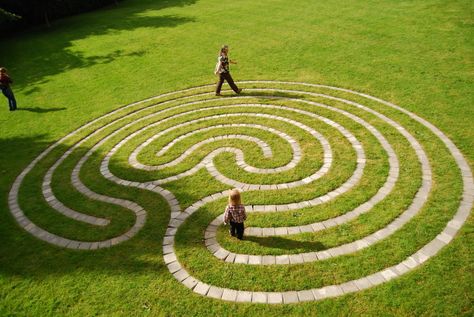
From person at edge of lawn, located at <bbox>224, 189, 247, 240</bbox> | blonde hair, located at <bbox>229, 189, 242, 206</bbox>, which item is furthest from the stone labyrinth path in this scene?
blonde hair, located at <bbox>229, 189, 242, 206</bbox>

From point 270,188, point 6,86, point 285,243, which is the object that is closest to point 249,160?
point 270,188

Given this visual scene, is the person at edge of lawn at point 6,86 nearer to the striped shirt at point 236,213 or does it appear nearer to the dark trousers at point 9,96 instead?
the dark trousers at point 9,96

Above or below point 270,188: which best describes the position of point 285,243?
below

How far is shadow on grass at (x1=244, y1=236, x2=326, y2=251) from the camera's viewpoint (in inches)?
366

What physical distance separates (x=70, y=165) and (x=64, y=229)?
13.4 ft

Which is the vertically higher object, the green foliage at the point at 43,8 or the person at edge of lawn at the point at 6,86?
the green foliage at the point at 43,8

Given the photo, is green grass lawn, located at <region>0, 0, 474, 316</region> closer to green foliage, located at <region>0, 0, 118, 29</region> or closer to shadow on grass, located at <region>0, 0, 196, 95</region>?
shadow on grass, located at <region>0, 0, 196, 95</region>

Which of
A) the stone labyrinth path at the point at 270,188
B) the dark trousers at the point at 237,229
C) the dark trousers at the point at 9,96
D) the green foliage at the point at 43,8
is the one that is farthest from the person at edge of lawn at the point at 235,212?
the green foliage at the point at 43,8

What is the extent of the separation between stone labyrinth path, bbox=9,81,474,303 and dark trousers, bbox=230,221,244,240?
0.20m

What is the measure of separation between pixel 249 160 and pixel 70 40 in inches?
1060

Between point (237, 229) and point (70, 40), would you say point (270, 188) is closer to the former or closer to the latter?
point (237, 229)

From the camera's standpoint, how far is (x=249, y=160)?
1323 cm

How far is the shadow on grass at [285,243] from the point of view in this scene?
30.5ft

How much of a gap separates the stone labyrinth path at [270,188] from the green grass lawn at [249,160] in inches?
2.9
